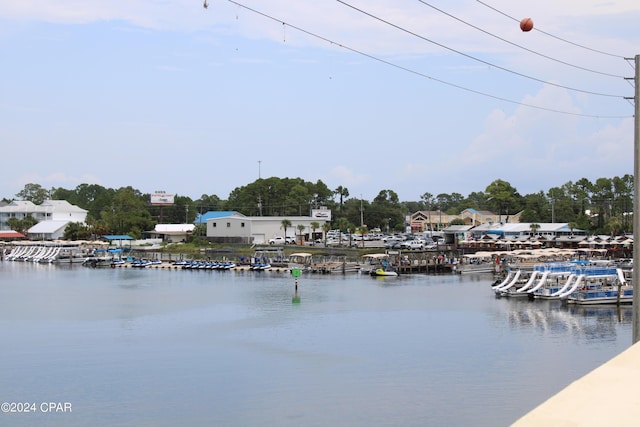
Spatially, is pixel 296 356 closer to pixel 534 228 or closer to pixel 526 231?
pixel 534 228

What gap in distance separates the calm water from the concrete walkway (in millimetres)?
9860

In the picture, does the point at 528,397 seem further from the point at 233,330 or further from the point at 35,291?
the point at 35,291

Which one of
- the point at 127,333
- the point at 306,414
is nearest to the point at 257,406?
the point at 306,414

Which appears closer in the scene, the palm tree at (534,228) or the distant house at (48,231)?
the palm tree at (534,228)

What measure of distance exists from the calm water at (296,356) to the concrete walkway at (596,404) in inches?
388

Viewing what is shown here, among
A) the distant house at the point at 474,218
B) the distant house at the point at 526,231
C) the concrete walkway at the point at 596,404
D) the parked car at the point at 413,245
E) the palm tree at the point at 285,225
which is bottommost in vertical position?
the concrete walkway at the point at 596,404

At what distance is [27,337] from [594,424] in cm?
2755

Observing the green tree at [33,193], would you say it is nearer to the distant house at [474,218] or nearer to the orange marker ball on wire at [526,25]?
the distant house at [474,218]

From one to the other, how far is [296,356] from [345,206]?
8256cm

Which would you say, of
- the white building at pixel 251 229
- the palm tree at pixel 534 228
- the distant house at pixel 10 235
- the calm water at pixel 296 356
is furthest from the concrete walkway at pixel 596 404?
the distant house at pixel 10 235

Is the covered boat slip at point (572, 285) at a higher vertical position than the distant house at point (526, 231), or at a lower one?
lower

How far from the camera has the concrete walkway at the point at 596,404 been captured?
586 cm

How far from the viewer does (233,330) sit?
100ft

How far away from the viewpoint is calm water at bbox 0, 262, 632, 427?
59.2 feet
